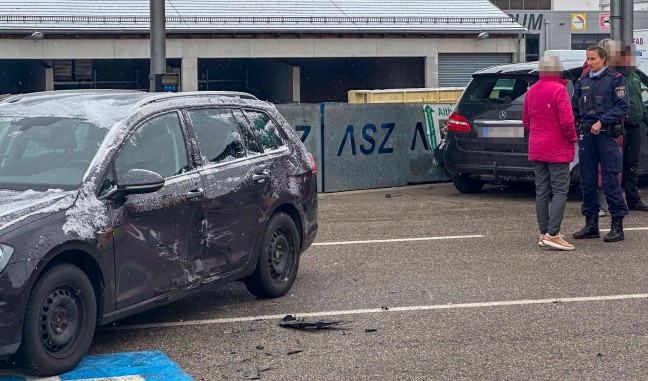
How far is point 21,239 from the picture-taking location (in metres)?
5.63

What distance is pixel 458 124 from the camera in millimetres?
13656

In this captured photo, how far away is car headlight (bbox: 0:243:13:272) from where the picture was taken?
553cm

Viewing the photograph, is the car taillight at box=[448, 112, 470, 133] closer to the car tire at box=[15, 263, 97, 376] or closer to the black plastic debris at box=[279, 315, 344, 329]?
the black plastic debris at box=[279, 315, 344, 329]

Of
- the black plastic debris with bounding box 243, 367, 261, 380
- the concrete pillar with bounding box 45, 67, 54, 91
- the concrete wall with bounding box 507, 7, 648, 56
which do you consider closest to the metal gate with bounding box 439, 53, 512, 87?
the concrete pillar with bounding box 45, 67, 54, 91

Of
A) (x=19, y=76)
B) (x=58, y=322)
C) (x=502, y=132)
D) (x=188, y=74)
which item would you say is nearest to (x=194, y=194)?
(x=58, y=322)

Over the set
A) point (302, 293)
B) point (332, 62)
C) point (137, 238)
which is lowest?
point (302, 293)

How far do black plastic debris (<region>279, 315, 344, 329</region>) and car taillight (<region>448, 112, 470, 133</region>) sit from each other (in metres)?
6.73

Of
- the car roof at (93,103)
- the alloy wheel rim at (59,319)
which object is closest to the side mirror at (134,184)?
the car roof at (93,103)

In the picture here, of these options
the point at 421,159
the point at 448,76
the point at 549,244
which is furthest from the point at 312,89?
the point at 549,244

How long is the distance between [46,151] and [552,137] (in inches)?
188

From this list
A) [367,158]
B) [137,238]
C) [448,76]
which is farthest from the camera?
[448,76]

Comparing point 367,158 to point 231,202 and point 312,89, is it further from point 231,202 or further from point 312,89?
point 312,89

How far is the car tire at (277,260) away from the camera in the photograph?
7.83 m

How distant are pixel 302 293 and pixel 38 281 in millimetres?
2808
